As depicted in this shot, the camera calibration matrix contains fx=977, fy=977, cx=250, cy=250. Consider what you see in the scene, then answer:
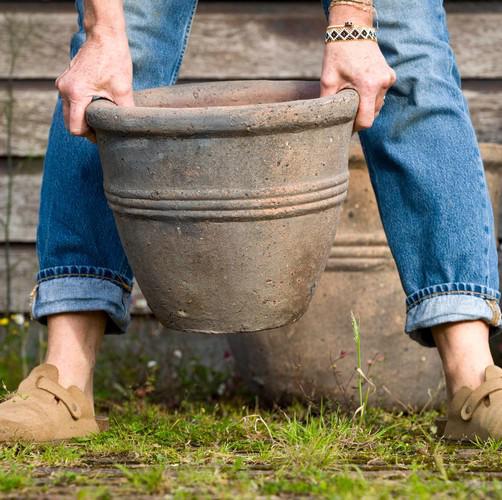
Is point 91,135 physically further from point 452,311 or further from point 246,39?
point 246,39

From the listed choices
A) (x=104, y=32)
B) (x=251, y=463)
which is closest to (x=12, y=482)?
(x=251, y=463)

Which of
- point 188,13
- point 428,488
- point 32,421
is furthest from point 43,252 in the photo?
point 428,488

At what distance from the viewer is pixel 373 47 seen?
1.98 metres

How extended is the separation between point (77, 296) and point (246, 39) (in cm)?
157

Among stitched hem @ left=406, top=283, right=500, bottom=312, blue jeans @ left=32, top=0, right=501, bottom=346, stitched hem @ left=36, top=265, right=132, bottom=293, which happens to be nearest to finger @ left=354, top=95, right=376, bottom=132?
blue jeans @ left=32, top=0, right=501, bottom=346

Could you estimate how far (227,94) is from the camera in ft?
7.24

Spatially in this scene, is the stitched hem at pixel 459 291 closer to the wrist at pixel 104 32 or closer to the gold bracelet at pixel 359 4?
the gold bracelet at pixel 359 4

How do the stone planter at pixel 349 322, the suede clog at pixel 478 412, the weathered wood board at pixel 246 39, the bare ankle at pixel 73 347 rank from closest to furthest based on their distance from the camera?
the suede clog at pixel 478 412
the bare ankle at pixel 73 347
the stone planter at pixel 349 322
the weathered wood board at pixel 246 39

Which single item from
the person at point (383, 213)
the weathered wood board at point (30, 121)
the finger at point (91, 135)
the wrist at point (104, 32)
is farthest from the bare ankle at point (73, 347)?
the weathered wood board at point (30, 121)

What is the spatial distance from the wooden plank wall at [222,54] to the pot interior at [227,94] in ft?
4.42

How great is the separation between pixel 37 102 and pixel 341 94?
78.2 inches

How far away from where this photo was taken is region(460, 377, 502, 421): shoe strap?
208 cm

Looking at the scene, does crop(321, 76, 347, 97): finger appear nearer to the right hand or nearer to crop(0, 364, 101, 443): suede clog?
the right hand

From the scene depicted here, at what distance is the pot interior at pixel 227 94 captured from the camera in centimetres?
213
